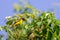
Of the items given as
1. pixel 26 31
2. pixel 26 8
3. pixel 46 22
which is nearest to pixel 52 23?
pixel 46 22

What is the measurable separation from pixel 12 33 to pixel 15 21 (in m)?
0.12

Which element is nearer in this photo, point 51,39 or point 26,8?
point 51,39

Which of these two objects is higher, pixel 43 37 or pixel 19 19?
pixel 19 19

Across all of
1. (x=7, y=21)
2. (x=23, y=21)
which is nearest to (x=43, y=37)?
(x=23, y=21)

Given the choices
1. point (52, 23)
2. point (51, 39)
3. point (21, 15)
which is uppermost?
point (21, 15)

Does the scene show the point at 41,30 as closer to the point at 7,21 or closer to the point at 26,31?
the point at 26,31

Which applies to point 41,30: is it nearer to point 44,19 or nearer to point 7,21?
point 44,19

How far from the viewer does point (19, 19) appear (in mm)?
2215

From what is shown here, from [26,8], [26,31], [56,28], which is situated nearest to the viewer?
[56,28]

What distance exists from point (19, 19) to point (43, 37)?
281mm

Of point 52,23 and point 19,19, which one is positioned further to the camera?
point 19,19

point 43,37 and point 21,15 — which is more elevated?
point 21,15

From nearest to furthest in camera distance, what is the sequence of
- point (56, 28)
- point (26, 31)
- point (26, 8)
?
1. point (56, 28)
2. point (26, 31)
3. point (26, 8)

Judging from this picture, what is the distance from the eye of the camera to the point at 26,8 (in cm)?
238
